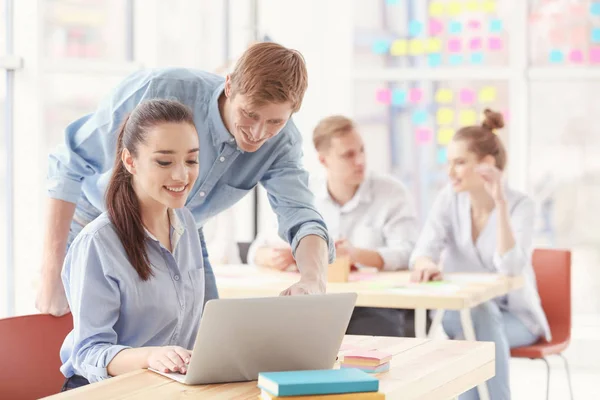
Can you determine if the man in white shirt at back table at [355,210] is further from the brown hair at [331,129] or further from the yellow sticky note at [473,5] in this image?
the yellow sticky note at [473,5]

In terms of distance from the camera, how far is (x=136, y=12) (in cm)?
495

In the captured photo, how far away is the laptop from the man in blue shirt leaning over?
0.40 m

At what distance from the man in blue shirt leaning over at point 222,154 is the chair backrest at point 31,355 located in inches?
2.7

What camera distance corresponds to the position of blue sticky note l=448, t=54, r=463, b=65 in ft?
18.0

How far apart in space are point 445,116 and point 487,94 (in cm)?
28

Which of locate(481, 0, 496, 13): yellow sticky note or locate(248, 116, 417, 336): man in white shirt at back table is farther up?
locate(481, 0, 496, 13): yellow sticky note

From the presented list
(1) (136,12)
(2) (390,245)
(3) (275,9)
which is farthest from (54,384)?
(3) (275,9)

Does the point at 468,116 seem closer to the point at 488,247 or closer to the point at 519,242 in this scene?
the point at 488,247

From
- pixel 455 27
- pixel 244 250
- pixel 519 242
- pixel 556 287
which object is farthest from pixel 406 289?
pixel 455 27


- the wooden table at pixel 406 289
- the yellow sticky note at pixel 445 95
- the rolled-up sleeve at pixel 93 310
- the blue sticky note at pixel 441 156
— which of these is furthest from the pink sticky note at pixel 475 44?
the rolled-up sleeve at pixel 93 310

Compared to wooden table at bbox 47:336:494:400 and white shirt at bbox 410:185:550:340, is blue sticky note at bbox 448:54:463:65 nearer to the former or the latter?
white shirt at bbox 410:185:550:340

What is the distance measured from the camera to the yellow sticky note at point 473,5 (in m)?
5.46

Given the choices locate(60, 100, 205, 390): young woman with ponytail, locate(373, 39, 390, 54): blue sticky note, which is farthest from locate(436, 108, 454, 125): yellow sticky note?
locate(60, 100, 205, 390): young woman with ponytail

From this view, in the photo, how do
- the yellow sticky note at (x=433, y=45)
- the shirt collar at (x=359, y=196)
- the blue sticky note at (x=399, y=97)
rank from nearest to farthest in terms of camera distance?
the shirt collar at (x=359, y=196), the yellow sticky note at (x=433, y=45), the blue sticky note at (x=399, y=97)
